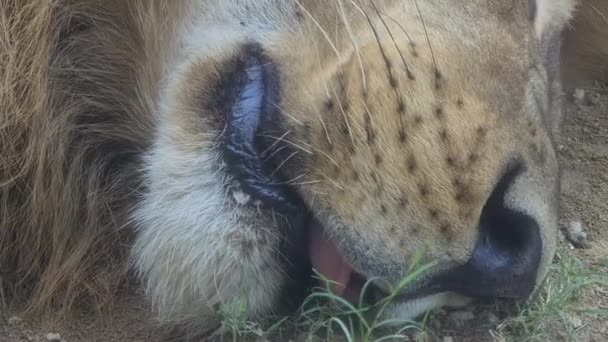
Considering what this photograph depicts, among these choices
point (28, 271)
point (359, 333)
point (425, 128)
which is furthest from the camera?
point (28, 271)

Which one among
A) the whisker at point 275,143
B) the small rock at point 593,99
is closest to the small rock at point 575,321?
the whisker at point 275,143

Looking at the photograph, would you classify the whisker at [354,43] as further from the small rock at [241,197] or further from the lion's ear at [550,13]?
the lion's ear at [550,13]

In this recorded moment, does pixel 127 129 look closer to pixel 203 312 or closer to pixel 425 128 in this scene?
pixel 203 312

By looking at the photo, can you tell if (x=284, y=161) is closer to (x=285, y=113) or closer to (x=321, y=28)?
(x=285, y=113)

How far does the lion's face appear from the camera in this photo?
5.14ft

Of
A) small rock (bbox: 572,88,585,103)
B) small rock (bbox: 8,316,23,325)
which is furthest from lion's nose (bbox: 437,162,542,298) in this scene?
small rock (bbox: 572,88,585,103)

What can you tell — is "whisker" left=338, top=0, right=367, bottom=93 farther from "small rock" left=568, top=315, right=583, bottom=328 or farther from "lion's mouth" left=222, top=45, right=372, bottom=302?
"small rock" left=568, top=315, right=583, bottom=328

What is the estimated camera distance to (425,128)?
5.21 feet

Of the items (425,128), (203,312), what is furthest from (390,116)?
(203,312)

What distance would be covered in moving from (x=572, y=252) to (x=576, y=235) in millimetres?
70

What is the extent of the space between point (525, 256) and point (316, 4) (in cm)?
53

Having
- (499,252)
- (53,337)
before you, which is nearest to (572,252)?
(499,252)

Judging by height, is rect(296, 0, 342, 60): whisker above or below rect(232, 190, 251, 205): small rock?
above

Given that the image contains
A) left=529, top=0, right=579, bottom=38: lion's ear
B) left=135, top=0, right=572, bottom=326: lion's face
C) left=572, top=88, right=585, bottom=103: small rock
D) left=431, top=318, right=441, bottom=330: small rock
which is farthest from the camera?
left=572, top=88, right=585, bottom=103: small rock
